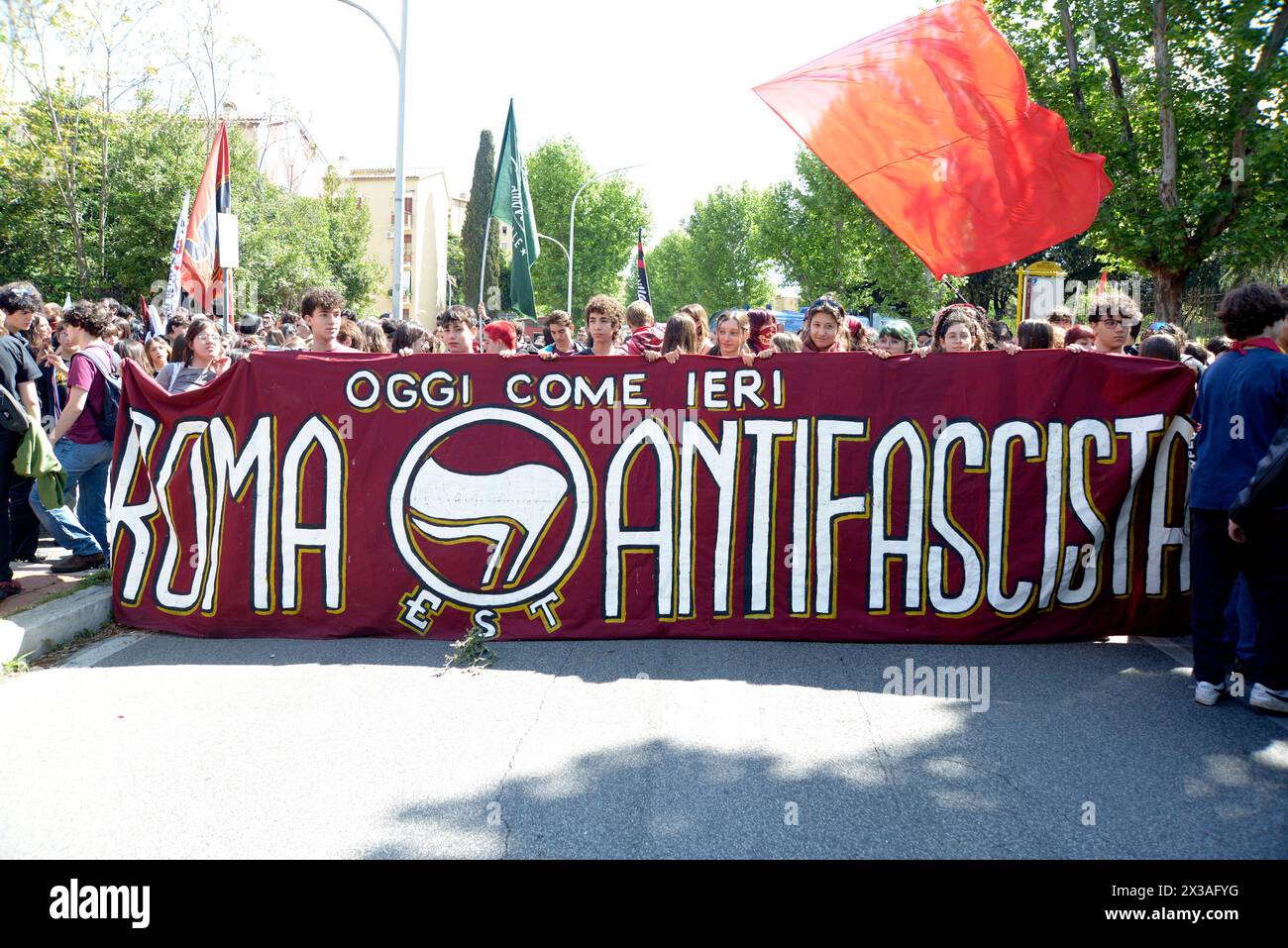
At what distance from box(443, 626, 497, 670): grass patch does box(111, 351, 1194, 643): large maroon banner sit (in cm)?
18

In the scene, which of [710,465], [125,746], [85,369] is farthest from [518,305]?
[125,746]

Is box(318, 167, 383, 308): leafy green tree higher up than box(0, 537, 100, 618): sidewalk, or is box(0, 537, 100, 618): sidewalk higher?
box(318, 167, 383, 308): leafy green tree

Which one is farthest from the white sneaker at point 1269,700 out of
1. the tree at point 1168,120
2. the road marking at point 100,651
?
the tree at point 1168,120

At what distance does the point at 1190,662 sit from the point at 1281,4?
4.79 metres

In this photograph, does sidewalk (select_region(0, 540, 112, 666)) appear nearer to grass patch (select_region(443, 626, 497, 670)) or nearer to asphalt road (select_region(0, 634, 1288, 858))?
asphalt road (select_region(0, 634, 1288, 858))

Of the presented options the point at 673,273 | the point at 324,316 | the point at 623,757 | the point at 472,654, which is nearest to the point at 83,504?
the point at 324,316

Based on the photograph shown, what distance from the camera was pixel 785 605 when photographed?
18.6 ft

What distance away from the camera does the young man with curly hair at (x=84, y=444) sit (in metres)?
6.59

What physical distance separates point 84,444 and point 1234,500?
7.05m

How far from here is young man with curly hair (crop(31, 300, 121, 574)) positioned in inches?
260

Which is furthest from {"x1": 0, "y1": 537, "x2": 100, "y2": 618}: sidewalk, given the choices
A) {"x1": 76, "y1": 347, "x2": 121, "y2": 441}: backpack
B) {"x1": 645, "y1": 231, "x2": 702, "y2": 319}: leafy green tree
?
{"x1": 645, "y1": 231, "x2": 702, "y2": 319}: leafy green tree

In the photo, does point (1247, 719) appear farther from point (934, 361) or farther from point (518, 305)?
point (518, 305)

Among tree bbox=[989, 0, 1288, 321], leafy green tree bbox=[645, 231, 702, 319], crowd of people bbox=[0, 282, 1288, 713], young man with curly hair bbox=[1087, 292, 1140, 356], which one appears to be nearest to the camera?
crowd of people bbox=[0, 282, 1288, 713]

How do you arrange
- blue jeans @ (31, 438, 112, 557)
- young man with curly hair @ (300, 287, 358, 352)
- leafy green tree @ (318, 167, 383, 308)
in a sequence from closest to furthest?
1. blue jeans @ (31, 438, 112, 557)
2. young man with curly hair @ (300, 287, 358, 352)
3. leafy green tree @ (318, 167, 383, 308)
